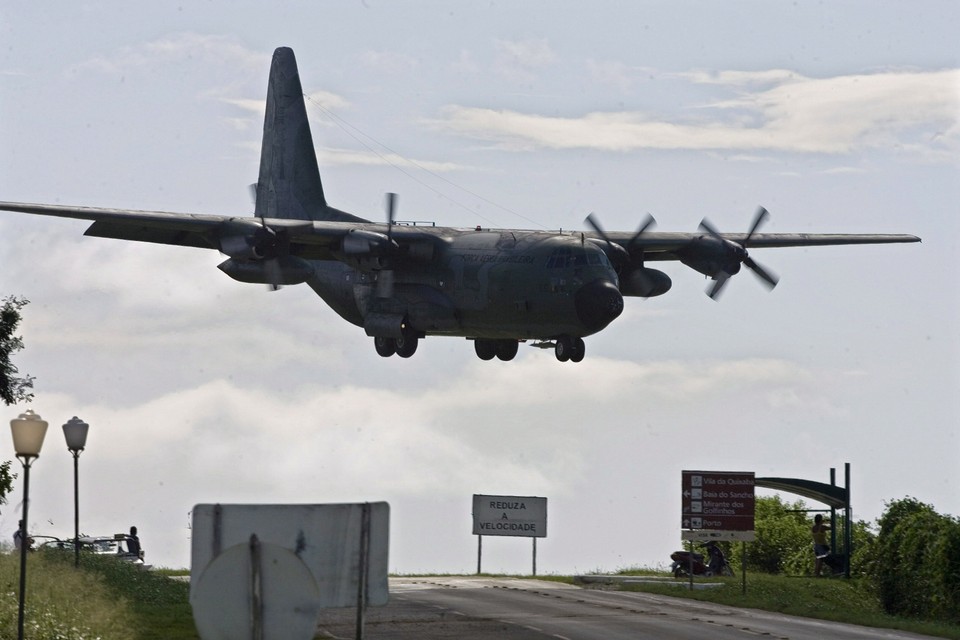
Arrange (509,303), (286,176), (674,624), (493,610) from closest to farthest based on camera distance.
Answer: (674,624), (493,610), (509,303), (286,176)

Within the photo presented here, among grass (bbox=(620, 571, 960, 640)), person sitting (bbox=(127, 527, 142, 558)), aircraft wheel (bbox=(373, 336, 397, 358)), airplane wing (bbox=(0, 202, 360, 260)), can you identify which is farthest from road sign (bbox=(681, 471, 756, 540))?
person sitting (bbox=(127, 527, 142, 558))

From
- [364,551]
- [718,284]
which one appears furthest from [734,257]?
[364,551]

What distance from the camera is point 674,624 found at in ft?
103

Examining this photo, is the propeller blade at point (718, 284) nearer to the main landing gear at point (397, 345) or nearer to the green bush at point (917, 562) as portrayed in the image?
the green bush at point (917, 562)

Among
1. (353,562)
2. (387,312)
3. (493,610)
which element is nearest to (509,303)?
(387,312)

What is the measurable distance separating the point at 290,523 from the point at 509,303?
3517 cm

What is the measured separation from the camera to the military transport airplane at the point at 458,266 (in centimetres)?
4791

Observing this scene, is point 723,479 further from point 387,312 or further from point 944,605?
point 387,312

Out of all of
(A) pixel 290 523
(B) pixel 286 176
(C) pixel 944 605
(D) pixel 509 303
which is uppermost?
(B) pixel 286 176

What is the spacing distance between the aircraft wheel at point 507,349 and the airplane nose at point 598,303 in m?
9.73

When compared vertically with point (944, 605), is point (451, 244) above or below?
above

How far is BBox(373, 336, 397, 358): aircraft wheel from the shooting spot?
5328 centimetres

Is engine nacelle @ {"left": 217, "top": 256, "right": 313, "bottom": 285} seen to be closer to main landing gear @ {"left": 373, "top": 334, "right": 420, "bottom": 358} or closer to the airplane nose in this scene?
main landing gear @ {"left": 373, "top": 334, "right": 420, "bottom": 358}

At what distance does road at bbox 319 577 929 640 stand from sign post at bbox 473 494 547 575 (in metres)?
14.0
